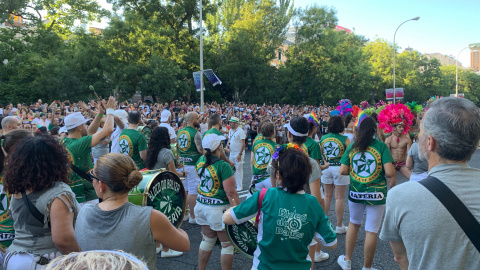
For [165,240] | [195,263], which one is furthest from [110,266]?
[195,263]

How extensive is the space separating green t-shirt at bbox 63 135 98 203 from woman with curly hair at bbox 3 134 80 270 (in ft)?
4.42

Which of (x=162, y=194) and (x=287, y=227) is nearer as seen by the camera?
(x=287, y=227)

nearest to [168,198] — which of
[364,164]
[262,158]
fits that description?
[262,158]

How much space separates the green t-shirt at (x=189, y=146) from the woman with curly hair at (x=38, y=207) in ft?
13.0

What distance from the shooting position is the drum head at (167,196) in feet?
12.0

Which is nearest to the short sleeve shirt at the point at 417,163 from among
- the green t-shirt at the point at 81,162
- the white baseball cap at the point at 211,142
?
the white baseball cap at the point at 211,142

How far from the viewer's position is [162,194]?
3.83 m

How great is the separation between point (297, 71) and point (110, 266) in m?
37.5

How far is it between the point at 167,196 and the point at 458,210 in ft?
9.47

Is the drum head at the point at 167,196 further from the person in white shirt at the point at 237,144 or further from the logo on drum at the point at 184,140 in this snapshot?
the person in white shirt at the point at 237,144

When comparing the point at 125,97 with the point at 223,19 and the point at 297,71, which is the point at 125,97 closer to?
the point at 223,19

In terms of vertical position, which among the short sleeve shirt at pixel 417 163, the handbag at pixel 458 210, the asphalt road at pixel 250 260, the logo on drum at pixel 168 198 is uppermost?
the handbag at pixel 458 210

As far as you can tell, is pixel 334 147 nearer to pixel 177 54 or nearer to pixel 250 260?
pixel 250 260

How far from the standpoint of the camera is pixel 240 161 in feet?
29.5
